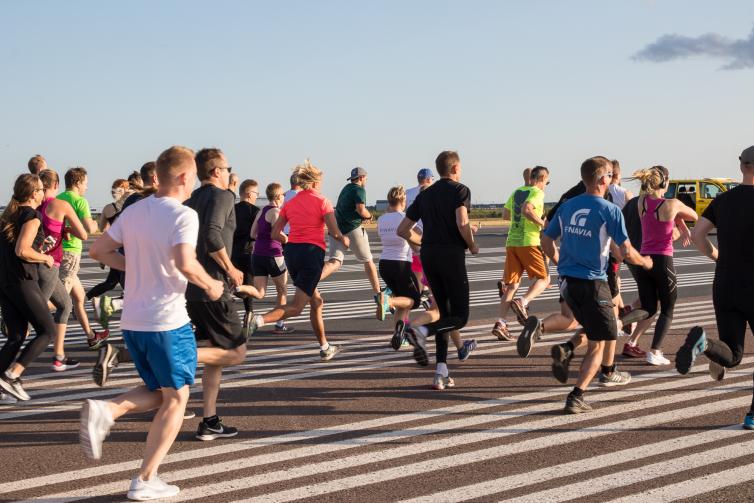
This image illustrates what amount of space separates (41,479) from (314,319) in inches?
165

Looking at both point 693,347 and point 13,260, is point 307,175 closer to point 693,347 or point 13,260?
point 13,260

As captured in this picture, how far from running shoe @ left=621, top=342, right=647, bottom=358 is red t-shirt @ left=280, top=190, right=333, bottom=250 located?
10.1ft

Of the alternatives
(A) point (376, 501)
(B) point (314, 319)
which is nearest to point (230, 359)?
(A) point (376, 501)

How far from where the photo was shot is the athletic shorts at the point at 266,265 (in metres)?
12.0

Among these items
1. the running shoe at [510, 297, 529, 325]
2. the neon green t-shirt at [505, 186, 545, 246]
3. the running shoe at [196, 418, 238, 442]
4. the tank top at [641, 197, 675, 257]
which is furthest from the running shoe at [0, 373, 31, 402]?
the neon green t-shirt at [505, 186, 545, 246]

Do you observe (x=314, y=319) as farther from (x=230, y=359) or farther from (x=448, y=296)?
(x=230, y=359)

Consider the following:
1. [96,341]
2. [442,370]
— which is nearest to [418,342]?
[442,370]

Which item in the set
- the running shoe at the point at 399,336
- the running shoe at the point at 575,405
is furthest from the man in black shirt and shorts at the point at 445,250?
the running shoe at the point at 575,405

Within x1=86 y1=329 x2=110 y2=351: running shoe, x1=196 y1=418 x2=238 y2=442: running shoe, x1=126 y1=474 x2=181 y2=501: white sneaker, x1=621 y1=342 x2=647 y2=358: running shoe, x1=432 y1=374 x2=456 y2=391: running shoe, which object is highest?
x1=126 y1=474 x2=181 y2=501: white sneaker

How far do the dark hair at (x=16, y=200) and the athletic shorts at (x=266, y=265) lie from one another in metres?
4.52

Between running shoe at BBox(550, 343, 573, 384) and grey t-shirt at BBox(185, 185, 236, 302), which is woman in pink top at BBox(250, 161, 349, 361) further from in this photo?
running shoe at BBox(550, 343, 573, 384)

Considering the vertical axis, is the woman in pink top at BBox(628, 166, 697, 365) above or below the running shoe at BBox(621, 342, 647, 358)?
above

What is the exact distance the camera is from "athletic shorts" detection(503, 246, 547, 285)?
36.7 feet

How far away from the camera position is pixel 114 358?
5934 mm
